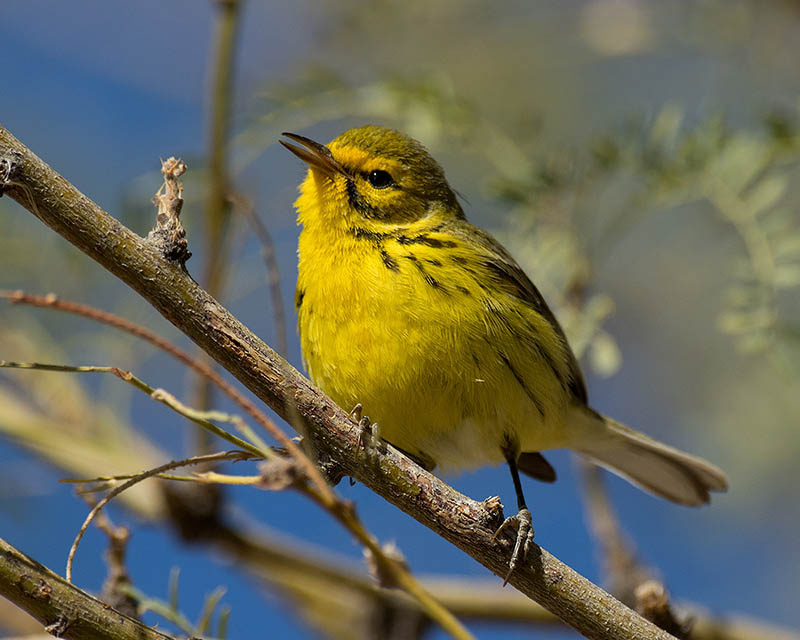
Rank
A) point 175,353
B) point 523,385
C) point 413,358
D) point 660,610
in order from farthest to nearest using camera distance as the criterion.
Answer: point 523,385 < point 413,358 < point 660,610 < point 175,353

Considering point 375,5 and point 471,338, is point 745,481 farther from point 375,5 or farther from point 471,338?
point 375,5

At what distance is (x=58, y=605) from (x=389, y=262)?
1.78m

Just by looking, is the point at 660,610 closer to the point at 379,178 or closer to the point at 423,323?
the point at 423,323

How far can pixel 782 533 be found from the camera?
5.71 m

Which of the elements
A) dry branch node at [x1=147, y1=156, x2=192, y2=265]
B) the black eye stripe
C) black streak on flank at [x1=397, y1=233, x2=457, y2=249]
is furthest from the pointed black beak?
dry branch node at [x1=147, y1=156, x2=192, y2=265]

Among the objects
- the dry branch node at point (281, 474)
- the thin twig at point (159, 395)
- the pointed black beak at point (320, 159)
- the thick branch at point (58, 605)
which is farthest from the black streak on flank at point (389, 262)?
the dry branch node at point (281, 474)

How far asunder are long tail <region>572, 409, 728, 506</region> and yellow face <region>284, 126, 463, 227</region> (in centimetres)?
116

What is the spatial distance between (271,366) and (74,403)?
2617mm

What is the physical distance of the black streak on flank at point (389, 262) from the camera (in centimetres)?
329

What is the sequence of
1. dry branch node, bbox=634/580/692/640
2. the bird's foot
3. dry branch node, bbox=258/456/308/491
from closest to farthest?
dry branch node, bbox=258/456/308/491
the bird's foot
dry branch node, bbox=634/580/692/640

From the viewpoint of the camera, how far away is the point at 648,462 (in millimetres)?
4371

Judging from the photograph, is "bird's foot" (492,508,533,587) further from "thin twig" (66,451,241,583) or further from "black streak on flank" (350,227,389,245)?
"black streak on flank" (350,227,389,245)

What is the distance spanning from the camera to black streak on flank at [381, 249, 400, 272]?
3295 mm

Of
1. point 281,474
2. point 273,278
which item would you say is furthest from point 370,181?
point 281,474
